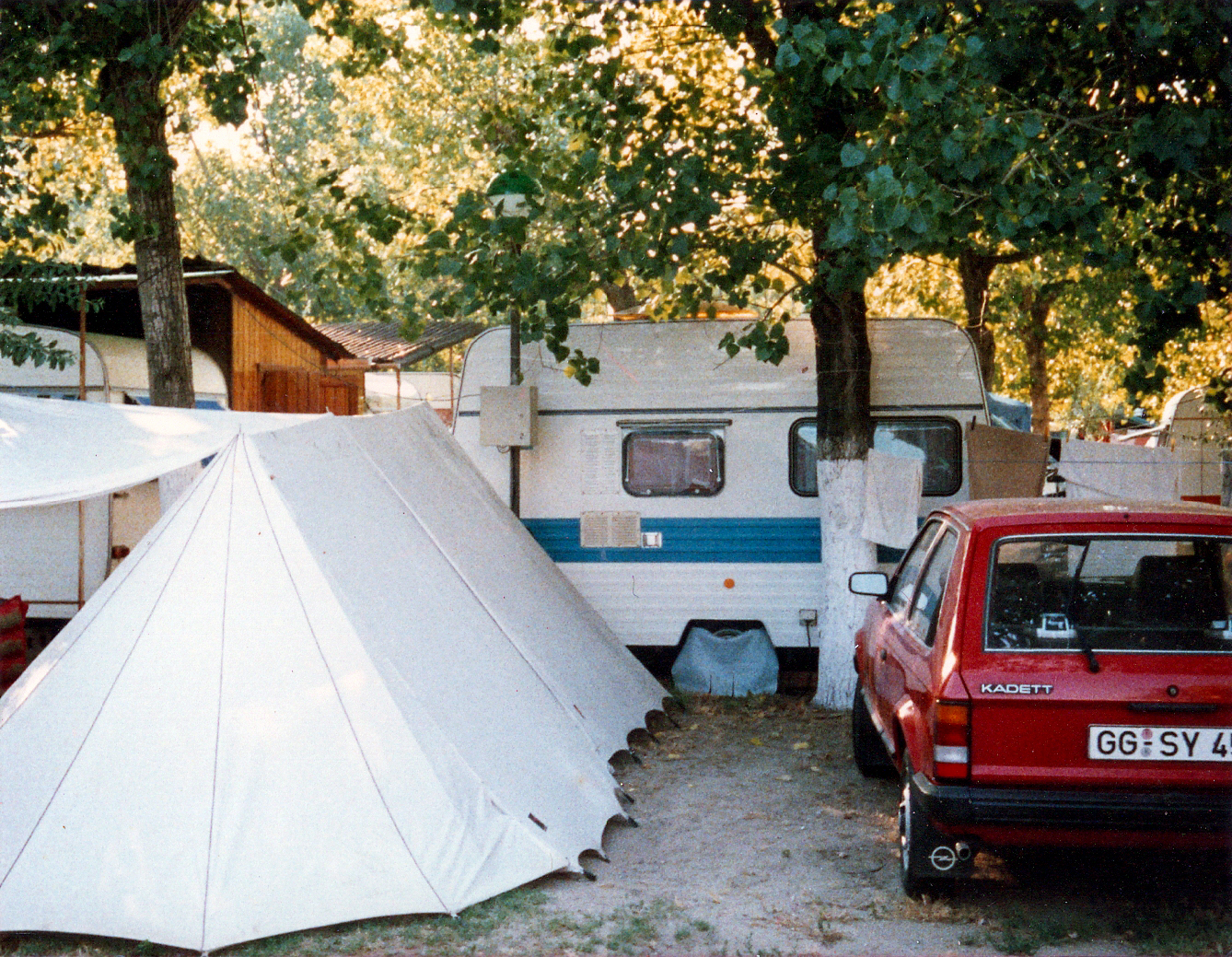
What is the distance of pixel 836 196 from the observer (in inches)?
247

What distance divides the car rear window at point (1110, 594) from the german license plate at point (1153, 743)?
301 mm

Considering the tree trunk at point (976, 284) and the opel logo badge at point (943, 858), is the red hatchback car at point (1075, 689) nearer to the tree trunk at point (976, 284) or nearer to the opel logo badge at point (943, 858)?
the opel logo badge at point (943, 858)

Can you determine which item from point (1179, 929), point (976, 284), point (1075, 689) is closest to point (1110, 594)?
point (1075, 689)

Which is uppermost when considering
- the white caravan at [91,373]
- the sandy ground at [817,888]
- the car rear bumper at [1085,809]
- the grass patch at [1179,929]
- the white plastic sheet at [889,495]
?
the white caravan at [91,373]

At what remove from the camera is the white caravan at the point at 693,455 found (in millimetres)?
9336

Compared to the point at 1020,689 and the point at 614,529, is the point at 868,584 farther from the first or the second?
the point at 614,529

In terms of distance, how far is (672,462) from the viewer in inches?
379

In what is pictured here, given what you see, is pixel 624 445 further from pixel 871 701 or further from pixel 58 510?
pixel 58 510

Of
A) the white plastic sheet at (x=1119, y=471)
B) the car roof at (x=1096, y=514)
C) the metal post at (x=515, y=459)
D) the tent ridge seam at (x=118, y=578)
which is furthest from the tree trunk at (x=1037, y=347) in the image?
the tent ridge seam at (x=118, y=578)

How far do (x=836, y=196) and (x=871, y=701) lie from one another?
8.65ft

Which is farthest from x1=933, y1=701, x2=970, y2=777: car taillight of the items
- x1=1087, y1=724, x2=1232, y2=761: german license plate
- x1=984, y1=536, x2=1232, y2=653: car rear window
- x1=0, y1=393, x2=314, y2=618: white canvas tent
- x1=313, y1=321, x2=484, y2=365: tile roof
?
x1=313, y1=321, x2=484, y2=365: tile roof

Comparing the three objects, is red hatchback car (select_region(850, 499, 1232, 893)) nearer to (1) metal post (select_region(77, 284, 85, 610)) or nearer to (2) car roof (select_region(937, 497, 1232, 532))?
(2) car roof (select_region(937, 497, 1232, 532))

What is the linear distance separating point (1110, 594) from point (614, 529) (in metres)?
5.27

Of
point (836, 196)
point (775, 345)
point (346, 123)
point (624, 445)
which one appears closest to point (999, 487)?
point (775, 345)
